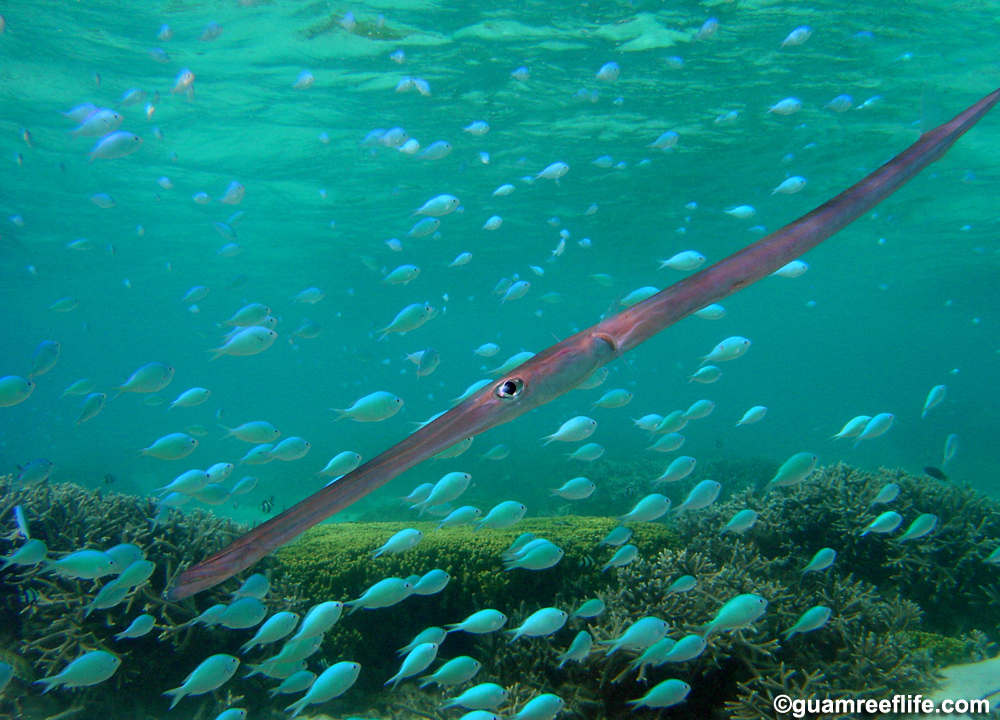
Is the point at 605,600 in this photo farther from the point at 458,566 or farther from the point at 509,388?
the point at 509,388

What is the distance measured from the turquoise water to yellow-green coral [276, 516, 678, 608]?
13.8 feet

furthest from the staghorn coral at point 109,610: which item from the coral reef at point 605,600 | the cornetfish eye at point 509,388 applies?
the cornetfish eye at point 509,388

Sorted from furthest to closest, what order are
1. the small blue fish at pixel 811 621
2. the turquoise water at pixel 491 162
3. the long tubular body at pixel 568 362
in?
the turquoise water at pixel 491 162 < the small blue fish at pixel 811 621 < the long tubular body at pixel 568 362

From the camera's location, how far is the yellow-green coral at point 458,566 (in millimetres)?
5965

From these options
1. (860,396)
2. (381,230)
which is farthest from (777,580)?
(860,396)

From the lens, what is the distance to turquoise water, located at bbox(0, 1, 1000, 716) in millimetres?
13812

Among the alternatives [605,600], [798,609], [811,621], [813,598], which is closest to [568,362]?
[811,621]

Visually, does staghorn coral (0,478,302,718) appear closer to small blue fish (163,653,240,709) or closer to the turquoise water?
small blue fish (163,653,240,709)

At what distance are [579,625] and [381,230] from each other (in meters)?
29.5

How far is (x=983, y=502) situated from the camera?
7.45 m

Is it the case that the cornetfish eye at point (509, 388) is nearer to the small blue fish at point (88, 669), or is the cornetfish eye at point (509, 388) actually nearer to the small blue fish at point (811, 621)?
the small blue fish at point (811, 621)

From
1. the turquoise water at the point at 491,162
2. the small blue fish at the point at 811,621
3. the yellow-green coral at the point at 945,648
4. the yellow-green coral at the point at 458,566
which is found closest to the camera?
the small blue fish at the point at 811,621

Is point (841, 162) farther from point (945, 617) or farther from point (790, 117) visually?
point (945, 617)

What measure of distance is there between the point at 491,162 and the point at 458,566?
753 inches
